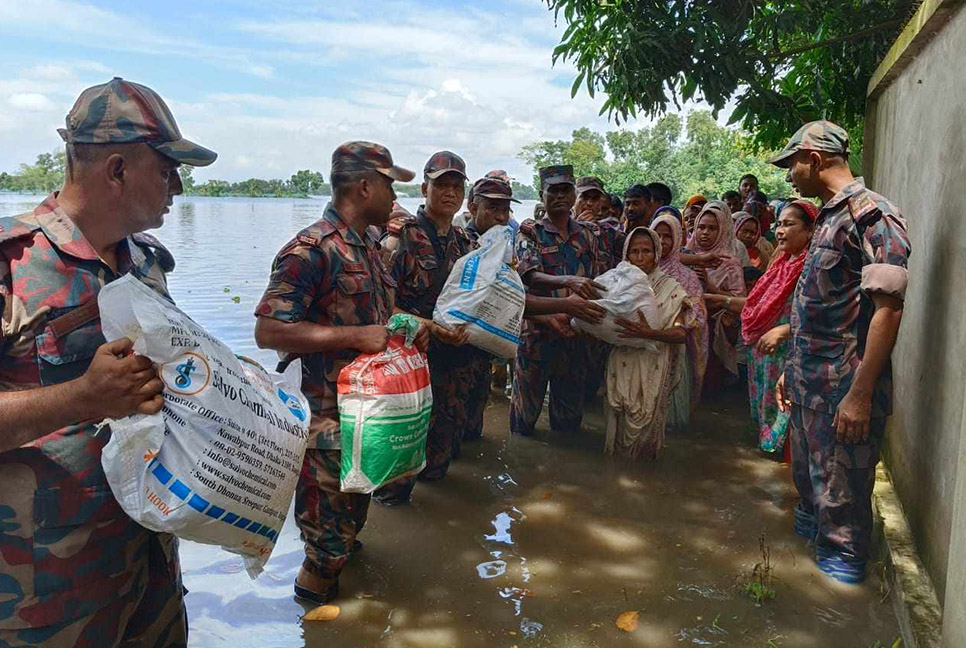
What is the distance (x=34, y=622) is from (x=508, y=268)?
264 centimetres

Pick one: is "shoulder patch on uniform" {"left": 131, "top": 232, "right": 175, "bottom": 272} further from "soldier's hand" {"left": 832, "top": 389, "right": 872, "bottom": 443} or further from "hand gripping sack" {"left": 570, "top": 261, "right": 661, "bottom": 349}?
"hand gripping sack" {"left": 570, "top": 261, "right": 661, "bottom": 349}

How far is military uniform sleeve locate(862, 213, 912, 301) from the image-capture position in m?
2.77

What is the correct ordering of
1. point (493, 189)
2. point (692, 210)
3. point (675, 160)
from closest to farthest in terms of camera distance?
point (493, 189) → point (692, 210) → point (675, 160)

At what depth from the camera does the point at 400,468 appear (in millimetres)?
2809

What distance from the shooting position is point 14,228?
153cm

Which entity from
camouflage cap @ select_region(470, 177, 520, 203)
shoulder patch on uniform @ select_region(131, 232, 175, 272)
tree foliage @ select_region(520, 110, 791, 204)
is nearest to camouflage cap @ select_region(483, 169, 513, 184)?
camouflage cap @ select_region(470, 177, 520, 203)

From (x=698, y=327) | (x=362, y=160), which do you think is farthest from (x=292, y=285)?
(x=698, y=327)

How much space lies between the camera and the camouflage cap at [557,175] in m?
4.80

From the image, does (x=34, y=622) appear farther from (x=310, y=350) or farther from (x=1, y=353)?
(x=310, y=350)

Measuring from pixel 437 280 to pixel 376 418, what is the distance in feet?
5.02

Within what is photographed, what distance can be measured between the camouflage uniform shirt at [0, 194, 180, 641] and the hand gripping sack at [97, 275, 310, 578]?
86 millimetres

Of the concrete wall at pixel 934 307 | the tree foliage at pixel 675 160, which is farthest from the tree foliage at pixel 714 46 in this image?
the tree foliage at pixel 675 160

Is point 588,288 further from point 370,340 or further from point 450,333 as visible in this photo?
point 370,340

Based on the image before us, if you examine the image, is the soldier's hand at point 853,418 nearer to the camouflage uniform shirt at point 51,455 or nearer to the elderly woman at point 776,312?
the elderly woman at point 776,312
